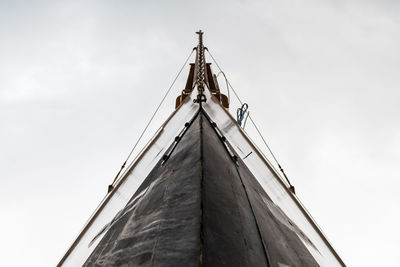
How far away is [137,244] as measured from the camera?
8.57 ft

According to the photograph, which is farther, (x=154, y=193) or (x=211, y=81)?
(x=211, y=81)

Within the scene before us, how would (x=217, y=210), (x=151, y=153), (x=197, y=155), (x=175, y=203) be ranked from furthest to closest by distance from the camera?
(x=151, y=153)
(x=197, y=155)
(x=175, y=203)
(x=217, y=210)

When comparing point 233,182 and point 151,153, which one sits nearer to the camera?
point 233,182

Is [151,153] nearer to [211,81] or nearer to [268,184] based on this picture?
[268,184]

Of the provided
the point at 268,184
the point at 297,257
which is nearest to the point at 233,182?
the point at 297,257

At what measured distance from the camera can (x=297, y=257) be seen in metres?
3.44

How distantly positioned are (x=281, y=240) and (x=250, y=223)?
75cm

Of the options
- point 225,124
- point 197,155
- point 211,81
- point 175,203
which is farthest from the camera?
point 211,81

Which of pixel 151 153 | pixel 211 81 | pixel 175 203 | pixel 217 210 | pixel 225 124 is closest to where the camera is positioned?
pixel 217 210

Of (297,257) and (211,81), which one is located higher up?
(211,81)

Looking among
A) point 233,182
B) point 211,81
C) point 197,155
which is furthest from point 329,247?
point 211,81

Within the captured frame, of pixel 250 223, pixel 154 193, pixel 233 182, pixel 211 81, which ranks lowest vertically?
pixel 250 223

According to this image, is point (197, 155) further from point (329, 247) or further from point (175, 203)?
point (329, 247)

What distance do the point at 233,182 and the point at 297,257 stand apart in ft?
3.64
